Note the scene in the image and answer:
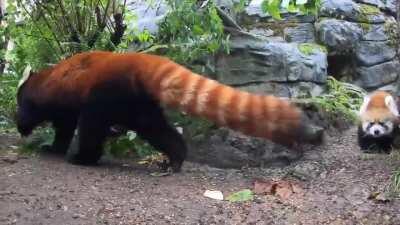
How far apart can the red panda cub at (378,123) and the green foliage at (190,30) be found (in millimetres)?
1599

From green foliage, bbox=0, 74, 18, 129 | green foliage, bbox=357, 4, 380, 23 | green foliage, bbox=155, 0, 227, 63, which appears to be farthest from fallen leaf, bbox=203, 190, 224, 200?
green foliage, bbox=357, 4, 380, 23

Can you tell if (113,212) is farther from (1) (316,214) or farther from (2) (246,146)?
(2) (246,146)

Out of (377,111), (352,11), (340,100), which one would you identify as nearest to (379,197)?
(377,111)

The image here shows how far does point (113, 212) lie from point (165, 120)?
123 centimetres

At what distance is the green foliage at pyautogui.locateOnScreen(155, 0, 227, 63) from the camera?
555cm

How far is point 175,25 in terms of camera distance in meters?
5.69

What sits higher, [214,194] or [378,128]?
[214,194]

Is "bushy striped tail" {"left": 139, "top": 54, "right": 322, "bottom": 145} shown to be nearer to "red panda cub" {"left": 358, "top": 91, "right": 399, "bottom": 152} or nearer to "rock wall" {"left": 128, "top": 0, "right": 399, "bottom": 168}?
"rock wall" {"left": 128, "top": 0, "right": 399, "bottom": 168}

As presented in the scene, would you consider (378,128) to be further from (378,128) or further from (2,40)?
(2,40)

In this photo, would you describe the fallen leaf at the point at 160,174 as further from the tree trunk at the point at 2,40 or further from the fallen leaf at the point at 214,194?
the tree trunk at the point at 2,40

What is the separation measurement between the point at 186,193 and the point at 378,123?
8.33ft

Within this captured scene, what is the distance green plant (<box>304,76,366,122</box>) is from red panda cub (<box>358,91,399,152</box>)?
0.90ft

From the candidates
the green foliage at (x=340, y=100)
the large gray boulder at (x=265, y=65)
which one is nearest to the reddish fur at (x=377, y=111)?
the green foliage at (x=340, y=100)

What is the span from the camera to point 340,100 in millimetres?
7125
